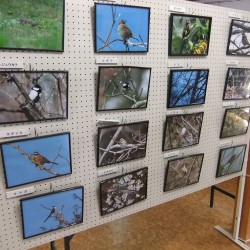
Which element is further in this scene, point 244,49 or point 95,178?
point 244,49

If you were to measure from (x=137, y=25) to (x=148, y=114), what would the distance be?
0.52 meters

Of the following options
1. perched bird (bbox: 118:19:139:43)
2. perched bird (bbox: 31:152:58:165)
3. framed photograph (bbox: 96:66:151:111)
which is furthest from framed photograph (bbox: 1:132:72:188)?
perched bird (bbox: 118:19:139:43)

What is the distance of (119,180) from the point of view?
161 cm

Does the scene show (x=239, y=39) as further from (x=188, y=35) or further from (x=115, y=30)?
(x=115, y=30)

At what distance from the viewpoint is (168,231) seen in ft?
8.35

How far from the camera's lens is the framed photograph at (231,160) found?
2158mm

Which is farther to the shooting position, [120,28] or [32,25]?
[120,28]

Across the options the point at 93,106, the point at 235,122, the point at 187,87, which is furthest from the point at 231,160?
the point at 93,106

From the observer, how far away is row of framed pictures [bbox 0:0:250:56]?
1.12 meters

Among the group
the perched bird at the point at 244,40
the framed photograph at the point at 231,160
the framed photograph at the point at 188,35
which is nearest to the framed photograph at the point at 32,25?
the framed photograph at the point at 188,35

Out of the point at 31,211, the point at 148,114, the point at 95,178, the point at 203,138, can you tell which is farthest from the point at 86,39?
the point at 203,138

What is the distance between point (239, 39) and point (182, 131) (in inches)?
31.2

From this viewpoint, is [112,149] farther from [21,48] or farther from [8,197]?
[21,48]

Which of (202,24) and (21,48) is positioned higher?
(202,24)
